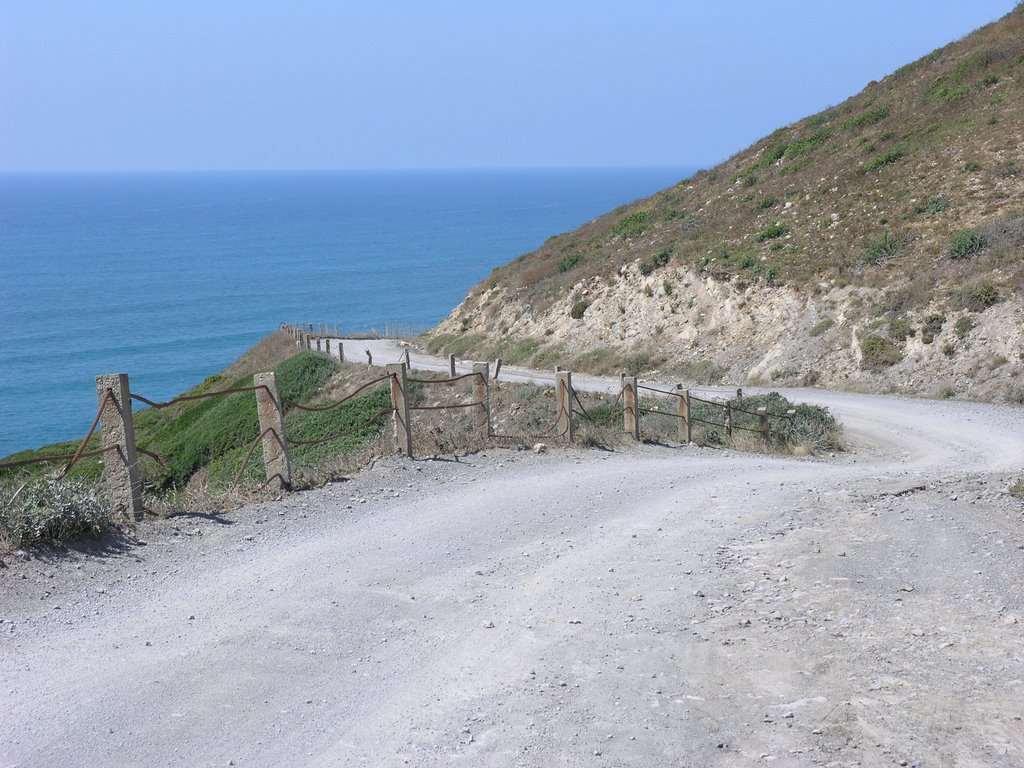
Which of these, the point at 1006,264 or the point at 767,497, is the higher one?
the point at 1006,264

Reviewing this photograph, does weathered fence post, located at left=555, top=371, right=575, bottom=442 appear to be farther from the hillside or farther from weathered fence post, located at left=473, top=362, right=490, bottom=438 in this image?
the hillside

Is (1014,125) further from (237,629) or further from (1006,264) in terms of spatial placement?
(237,629)

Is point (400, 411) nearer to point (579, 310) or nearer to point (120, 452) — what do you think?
point (120, 452)

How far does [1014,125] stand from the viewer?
118ft

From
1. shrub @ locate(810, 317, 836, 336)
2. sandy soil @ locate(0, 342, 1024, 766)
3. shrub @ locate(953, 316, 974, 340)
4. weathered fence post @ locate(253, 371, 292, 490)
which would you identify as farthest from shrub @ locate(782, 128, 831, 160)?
weathered fence post @ locate(253, 371, 292, 490)

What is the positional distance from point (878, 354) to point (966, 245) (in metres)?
4.88

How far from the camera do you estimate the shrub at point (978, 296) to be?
92.1 ft

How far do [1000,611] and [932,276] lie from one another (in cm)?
2490

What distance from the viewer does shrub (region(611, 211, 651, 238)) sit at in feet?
154

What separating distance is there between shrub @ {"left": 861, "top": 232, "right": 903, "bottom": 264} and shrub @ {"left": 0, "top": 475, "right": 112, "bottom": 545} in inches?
1121

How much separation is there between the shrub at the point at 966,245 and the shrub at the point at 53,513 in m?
27.7

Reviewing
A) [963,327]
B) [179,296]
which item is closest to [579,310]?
[963,327]

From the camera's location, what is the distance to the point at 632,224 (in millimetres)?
48000

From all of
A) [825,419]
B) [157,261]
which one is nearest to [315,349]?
[825,419]
